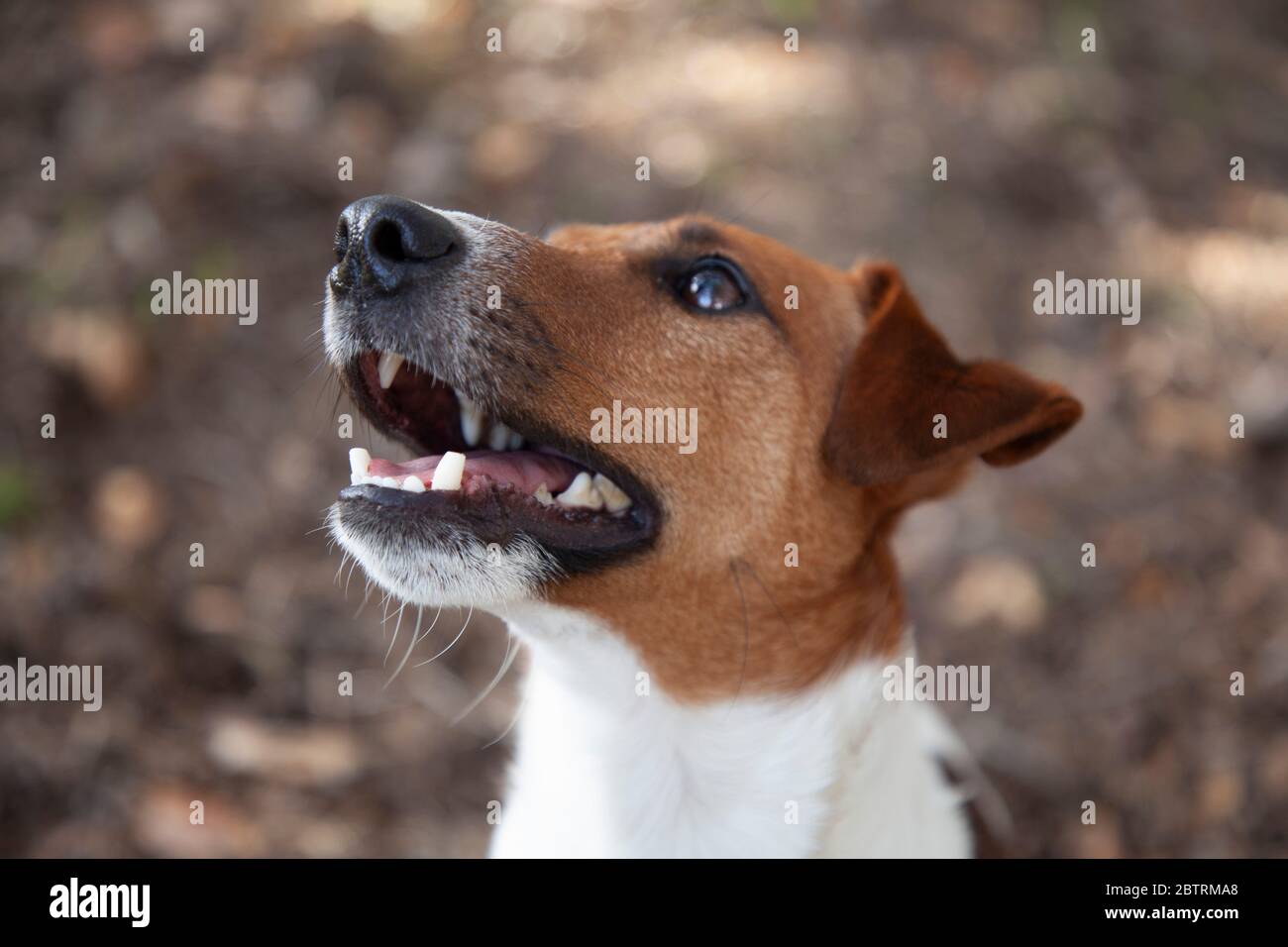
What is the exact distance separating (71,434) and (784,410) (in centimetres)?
312

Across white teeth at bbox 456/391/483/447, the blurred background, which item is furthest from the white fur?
the blurred background

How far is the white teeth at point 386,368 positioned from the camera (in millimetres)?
2590

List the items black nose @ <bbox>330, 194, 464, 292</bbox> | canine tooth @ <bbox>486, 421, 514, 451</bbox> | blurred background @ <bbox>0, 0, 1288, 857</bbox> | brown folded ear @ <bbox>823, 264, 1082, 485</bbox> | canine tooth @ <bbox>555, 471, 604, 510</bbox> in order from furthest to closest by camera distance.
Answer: blurred background @ <bbox>0, 0, 1288, 857</bbox> < canine tooth @ <bbox>486, 421, 514, 451</bbox> < brown folded ear @ <bbox>823, 264, 1082, 485</bbox> < canine tooth @ <bbox>555, 471, 604, 510</bbox> < black nose @ <bbox>330, 194, 464, 292</bbox>

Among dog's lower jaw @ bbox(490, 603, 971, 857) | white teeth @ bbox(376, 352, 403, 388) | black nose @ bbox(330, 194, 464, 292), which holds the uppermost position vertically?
black nose @ bbox(330, 194, 464, 292)

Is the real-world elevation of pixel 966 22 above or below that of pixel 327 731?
above

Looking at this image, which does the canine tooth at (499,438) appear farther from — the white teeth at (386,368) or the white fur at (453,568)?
the white fur at (453,568)

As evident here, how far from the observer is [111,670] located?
3934mm

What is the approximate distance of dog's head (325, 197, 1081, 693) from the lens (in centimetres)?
240

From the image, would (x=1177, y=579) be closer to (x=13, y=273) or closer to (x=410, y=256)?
(x=410, y=256)

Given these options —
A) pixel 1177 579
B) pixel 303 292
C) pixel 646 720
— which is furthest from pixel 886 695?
pixel 303 292

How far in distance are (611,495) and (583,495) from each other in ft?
0.23

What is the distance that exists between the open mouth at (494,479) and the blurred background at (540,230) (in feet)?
3.36

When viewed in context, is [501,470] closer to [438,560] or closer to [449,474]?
[449,474]

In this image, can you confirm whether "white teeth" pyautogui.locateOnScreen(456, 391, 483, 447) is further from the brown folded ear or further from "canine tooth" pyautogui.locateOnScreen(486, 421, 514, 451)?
the brown folded ear
